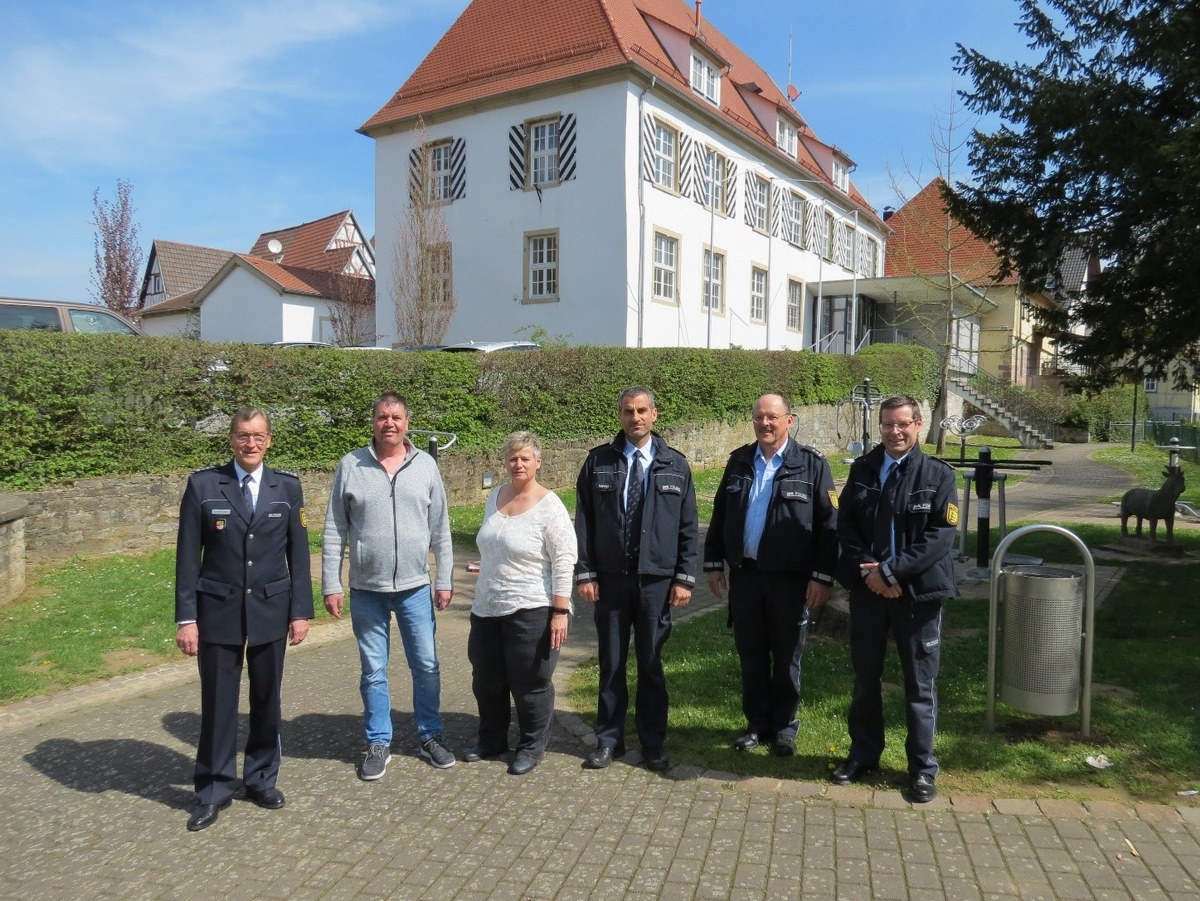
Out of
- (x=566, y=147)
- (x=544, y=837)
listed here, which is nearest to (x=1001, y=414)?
(x=566, y=147)

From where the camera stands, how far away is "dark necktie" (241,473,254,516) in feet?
14.8

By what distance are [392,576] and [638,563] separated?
1279 millimetres

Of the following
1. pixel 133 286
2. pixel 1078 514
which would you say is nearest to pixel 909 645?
pixel 1078 514

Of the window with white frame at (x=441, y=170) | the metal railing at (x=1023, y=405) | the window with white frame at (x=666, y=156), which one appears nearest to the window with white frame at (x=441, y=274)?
the window with white frame at (x=441, y=170)

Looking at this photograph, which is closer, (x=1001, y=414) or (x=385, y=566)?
(x=385, y=566)

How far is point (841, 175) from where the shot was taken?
40906 mm

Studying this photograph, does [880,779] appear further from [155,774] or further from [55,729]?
[55,729]

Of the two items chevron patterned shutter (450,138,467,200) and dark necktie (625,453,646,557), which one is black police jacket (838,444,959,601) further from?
chevron patterned shutter (450,138,467,200)

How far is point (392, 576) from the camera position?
4.88 meters

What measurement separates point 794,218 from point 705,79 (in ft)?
25.1

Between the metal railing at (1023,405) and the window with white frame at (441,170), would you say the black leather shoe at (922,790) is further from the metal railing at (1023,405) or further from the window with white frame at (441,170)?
the metal railing at (1023,405)

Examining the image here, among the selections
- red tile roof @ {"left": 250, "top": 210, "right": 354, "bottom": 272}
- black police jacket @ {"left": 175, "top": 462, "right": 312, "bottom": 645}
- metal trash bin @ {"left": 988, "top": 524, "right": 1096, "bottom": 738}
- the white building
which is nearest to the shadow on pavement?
black police jacket @ {"left": 175, "top": 462, "right": 312, "bottom": 645}

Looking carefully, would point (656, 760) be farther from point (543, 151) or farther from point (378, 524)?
point (543, 151)

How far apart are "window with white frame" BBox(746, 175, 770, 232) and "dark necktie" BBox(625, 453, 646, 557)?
27.5 meters
